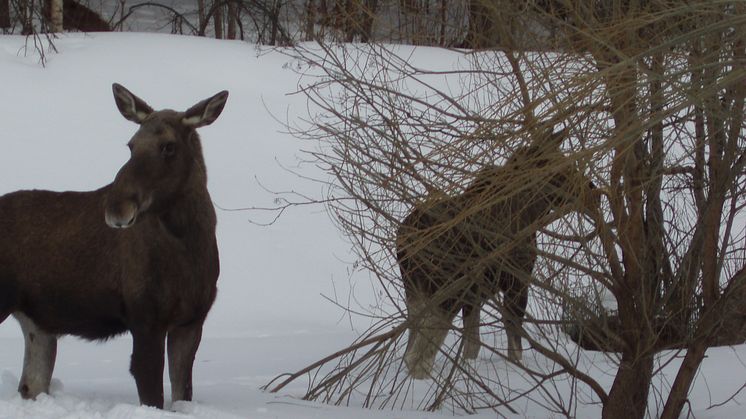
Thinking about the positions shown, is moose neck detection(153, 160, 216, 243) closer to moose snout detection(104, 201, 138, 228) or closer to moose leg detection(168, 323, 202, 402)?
moose snout detection(104, 201, 138, 228)

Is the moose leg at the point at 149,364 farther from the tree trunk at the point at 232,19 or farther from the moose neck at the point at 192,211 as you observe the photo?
the tree trunk at the point at 232,19

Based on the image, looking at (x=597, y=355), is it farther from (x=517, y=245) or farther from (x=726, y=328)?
(x=517, y=245)

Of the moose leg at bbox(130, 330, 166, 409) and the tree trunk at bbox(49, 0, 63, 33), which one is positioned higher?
the tree trunk at bbox(49, 0, 63, 33)

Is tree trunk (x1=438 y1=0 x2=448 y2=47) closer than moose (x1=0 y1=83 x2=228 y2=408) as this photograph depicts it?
No

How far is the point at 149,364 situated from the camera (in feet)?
23.5

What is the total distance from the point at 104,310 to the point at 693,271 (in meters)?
3.62

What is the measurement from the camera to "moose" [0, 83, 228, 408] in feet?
23.7

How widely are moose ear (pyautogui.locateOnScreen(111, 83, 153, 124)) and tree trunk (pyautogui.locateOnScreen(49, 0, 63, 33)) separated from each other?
11.9m

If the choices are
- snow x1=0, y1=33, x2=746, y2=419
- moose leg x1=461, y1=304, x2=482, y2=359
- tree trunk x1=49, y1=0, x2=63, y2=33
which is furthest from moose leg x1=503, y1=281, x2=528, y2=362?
tree trunk x1=49, y1=0, x2=63, y2=33

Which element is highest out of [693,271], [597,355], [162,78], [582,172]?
[162,78]

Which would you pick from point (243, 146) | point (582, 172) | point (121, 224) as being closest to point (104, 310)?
point (121, 224)

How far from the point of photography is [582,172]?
6074mm

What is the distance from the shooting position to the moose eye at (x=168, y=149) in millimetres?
7297

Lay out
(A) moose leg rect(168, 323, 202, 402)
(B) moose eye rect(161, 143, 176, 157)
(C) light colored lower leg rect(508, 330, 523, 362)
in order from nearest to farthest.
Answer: (B) moose eye rect(161, 143, 176, 157), (A) moose leg rect(168, 323, 202, 402), (C) light colored lower leg rect(508, 330, 523, 362)
